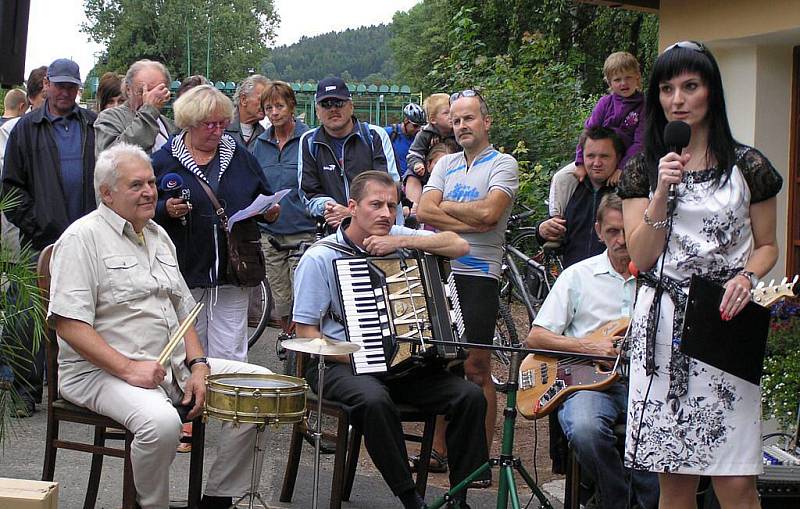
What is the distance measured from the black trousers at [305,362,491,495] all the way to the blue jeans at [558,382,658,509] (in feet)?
1.57

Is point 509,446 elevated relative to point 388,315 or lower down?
lower down

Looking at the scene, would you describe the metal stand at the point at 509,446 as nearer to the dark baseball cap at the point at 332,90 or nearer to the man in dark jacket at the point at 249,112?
the dark baseball cap at the point at 332,90

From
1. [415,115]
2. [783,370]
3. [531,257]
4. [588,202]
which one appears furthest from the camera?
[531,257]

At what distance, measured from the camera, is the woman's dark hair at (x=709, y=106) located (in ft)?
11.6

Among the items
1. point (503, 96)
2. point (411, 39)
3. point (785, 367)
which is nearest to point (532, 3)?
point (503, 96)

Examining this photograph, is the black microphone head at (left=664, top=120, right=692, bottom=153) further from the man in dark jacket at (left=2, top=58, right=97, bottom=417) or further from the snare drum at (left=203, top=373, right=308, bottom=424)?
the man in dark jacket at (left=2, top=58, right=97, bottom=417)

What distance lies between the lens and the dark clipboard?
3.45 m

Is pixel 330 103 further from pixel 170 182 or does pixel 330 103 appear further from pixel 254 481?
pixel 254 481

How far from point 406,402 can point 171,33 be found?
38705mm

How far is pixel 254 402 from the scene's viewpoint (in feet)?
14.3

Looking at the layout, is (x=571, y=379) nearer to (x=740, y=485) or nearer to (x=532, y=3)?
(x=740, y=485)

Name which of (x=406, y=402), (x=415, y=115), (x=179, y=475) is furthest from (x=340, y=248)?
(x=415, y=115)

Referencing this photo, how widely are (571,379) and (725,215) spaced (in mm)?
1555

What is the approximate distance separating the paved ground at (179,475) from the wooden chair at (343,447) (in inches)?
4.9
